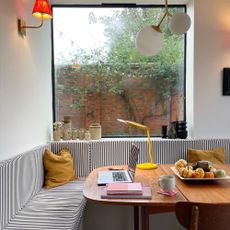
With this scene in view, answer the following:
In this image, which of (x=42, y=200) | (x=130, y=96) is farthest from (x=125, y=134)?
(x=42, y=200)

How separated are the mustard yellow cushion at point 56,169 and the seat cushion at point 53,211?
0.31 feet

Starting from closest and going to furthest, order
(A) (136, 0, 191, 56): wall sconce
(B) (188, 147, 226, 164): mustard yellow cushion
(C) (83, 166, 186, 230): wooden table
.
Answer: (C) (83, 166, 186, 230): wooden table → (A) (136, 0, 191, 56): wall sconce → (B) (188, 147, 226, 164): mustard yellow cushion

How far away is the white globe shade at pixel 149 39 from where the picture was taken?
2346mm

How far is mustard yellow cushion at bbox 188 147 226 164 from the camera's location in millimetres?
3006

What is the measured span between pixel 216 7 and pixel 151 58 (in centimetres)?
93

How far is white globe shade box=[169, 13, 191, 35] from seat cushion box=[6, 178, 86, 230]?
165 centimetres

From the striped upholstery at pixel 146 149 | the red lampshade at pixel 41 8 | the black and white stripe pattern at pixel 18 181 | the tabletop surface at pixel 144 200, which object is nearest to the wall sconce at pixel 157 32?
the red lampshade at pixel 41 8

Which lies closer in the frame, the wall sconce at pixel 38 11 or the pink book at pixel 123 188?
the pink book at pixel 123 188

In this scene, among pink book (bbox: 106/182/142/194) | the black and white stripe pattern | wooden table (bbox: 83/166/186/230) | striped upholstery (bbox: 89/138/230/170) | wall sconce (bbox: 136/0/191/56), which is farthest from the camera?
striped upholstery (bbox: 89/138/230/170)

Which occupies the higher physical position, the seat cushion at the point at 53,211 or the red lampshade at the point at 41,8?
the red lampshade at the point at 41,8

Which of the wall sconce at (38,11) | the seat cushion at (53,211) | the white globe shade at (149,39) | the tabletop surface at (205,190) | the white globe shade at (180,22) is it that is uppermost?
the wall sconce at (38,11)

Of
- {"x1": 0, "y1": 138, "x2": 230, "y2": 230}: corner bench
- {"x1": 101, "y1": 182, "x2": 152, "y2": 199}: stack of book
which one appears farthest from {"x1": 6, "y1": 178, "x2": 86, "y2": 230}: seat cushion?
{"x1": 101, "y1": 182, "x2": 152, "y2": 199}: stack of book

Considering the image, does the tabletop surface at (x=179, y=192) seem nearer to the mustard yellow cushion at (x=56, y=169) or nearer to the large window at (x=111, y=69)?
the mustard yellow cushion at (x=56, y=169)

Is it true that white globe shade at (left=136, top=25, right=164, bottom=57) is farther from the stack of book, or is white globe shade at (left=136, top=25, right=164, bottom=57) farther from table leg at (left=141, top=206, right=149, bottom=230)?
table leg at (left=141, top=206, right=149, bottom=230)
